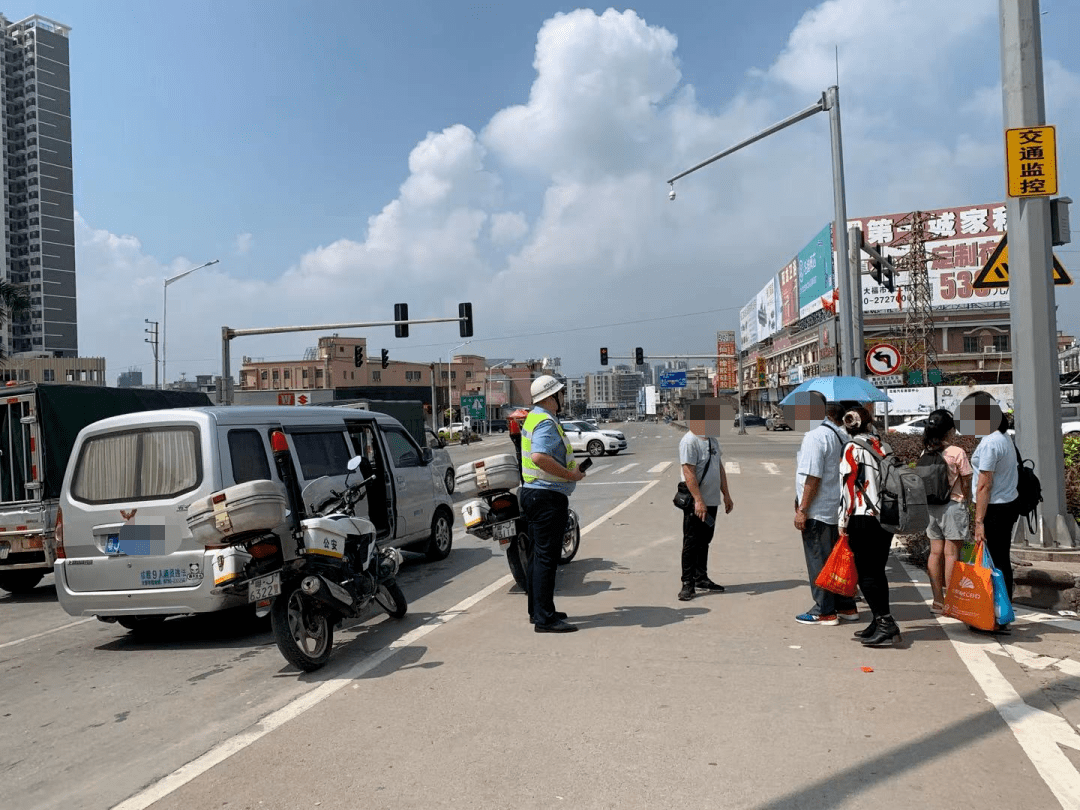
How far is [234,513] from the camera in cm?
586

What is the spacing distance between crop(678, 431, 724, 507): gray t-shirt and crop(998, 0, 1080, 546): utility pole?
106 inches

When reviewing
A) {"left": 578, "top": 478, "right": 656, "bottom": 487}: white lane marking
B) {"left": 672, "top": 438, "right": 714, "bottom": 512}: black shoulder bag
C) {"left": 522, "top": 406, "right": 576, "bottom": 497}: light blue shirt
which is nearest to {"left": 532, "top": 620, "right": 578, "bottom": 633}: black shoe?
{"left": 522, "top": 406, "right": 576, "bottom": 497}: light blue shirt

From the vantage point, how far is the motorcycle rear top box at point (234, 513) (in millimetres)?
5871

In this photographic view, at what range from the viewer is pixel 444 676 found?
552cm

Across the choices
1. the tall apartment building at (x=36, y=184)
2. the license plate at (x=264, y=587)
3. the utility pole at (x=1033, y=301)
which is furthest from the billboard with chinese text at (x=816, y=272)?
the tall apartment building at (x=36, y=184)

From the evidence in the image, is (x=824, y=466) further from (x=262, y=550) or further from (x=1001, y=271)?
(x=262, y=550)

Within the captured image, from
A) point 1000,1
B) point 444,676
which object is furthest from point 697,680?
point 1000,1

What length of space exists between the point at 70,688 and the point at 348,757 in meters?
2.82

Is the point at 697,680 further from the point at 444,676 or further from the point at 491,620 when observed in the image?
the point at 491,620

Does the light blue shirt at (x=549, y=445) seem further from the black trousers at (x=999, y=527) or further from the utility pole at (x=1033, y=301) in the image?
the utility pole at (x=1033, y=301)

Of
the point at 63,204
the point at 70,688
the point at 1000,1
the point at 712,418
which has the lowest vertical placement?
the point at 70,688

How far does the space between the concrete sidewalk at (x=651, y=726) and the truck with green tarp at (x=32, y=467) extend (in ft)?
18.3

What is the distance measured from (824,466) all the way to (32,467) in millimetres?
8805

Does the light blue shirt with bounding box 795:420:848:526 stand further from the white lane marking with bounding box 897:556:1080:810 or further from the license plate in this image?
the license plate
